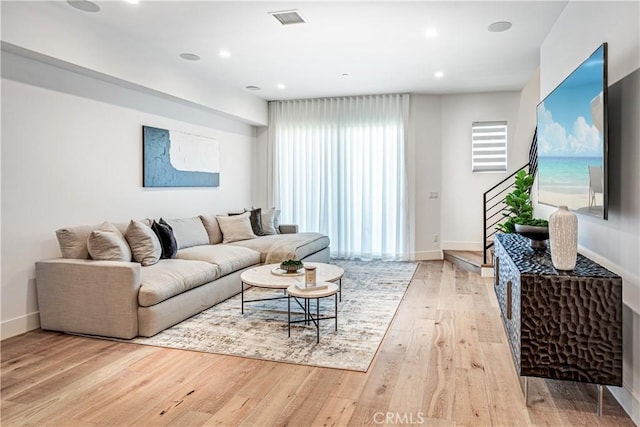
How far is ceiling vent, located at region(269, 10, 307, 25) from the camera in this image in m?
3.71

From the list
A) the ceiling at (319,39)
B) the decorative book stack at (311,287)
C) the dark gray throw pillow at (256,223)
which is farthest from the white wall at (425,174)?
the decorative book stack at (311,287)

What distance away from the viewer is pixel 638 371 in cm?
220

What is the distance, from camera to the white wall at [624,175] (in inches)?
88.0

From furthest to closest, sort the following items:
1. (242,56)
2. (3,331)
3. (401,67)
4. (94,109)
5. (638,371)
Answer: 1. (401,67)
2. (242,56)
3. (94,109)
4. (3,331)
5. (638,371)

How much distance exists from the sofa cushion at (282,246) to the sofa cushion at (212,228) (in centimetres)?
35

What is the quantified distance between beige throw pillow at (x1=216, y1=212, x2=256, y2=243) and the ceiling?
1918mm

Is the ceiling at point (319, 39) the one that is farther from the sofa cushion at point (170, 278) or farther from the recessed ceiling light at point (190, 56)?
the sofa cushion at point (170, 278)

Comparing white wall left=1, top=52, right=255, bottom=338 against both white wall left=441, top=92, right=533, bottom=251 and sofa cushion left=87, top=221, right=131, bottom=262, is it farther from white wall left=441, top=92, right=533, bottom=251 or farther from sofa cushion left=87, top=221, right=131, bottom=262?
white wall left=441, top=92, right=533, bottom=251

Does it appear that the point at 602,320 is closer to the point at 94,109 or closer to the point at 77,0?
the point at 77,0

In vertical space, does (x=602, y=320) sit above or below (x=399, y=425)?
above

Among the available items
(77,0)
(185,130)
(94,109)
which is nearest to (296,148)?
(185,130)

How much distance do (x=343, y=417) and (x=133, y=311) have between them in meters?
2.02

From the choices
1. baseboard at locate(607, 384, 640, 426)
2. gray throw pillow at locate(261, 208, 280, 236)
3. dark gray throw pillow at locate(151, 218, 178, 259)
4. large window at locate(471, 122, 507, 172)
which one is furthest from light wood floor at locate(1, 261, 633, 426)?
large window at locate(471, 122, 507, 172)

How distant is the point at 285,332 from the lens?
3623 millimetres
